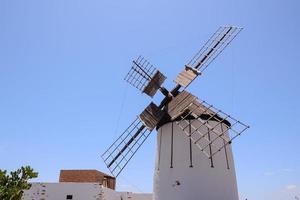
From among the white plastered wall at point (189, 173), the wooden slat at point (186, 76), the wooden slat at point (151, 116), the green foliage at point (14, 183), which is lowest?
the green foliage at point (14, 183)

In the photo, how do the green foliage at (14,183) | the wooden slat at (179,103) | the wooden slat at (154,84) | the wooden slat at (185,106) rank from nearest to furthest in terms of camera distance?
the green foliage at (14,183) → the wooden slat at (185,106) → the wooden slat at (179,103) → the wooden slat at (154,84)

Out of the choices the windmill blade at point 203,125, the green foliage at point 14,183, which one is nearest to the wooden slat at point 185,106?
the windmill blade at point 203,125

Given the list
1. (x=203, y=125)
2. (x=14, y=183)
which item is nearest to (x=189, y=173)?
(x=203, y=125)

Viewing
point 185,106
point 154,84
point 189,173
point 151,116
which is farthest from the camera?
point 154,84

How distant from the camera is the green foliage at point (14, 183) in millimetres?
6383

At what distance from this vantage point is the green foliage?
6383 mm

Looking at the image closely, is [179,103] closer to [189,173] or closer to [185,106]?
[185,106]

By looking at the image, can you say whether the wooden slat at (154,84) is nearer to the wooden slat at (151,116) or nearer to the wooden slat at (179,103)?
the wooden slat at (151,116)

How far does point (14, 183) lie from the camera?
21.7 feet

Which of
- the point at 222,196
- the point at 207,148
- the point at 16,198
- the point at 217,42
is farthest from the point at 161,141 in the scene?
the point at 16,198

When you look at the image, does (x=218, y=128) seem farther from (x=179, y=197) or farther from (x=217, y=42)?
(x=217, y=42)

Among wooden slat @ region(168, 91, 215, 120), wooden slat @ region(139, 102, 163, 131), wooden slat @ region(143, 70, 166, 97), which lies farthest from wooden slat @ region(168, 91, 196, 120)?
wooden slat @ region(143, 70, 166, 97)

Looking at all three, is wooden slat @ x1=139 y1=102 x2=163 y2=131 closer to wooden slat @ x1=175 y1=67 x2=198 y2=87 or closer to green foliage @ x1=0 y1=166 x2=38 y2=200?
wooden slat @ x1=175 y1=67 x2=198 y2=87

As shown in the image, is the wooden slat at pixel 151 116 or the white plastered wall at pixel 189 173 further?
Answer: the wooden slat at pixel 151 116
